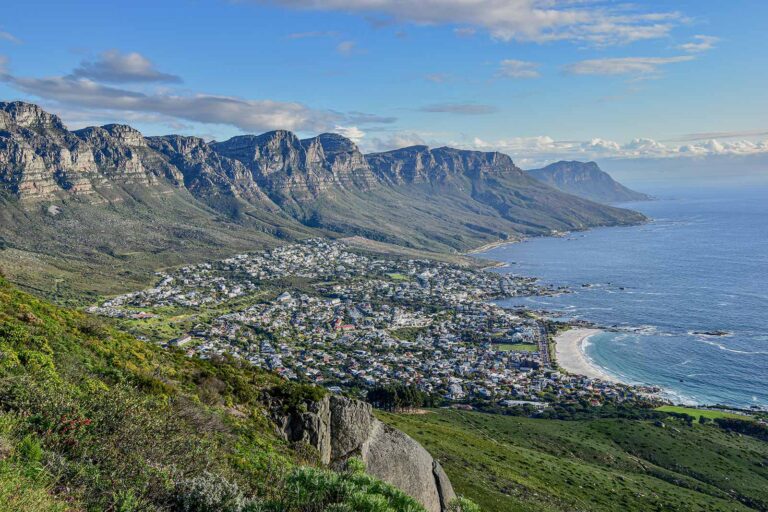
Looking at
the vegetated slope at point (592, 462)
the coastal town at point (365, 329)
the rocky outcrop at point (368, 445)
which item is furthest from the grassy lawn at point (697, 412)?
the rocky outcrop at point (368, 445)

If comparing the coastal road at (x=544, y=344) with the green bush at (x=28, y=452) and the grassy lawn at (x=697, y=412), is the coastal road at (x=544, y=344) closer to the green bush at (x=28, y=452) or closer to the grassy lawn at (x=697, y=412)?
the grassy lawn at (x=697, y=412)

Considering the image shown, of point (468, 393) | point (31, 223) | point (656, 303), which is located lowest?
point (468, 393)

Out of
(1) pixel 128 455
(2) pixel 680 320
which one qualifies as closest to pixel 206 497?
(1) pixel 128 455

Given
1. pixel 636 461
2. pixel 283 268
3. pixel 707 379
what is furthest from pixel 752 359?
pixel 283 268

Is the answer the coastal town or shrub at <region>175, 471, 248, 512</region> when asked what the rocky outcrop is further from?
the coastal town

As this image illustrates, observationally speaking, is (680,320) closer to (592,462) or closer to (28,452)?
(592,462)

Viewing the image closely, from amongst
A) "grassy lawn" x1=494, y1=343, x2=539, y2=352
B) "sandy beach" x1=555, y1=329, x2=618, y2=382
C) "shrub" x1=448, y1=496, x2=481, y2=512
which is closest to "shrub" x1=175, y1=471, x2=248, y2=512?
"shrub" x1=448, y1=496, x2=481, y2=512

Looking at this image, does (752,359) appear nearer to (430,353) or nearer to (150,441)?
(430,353)
